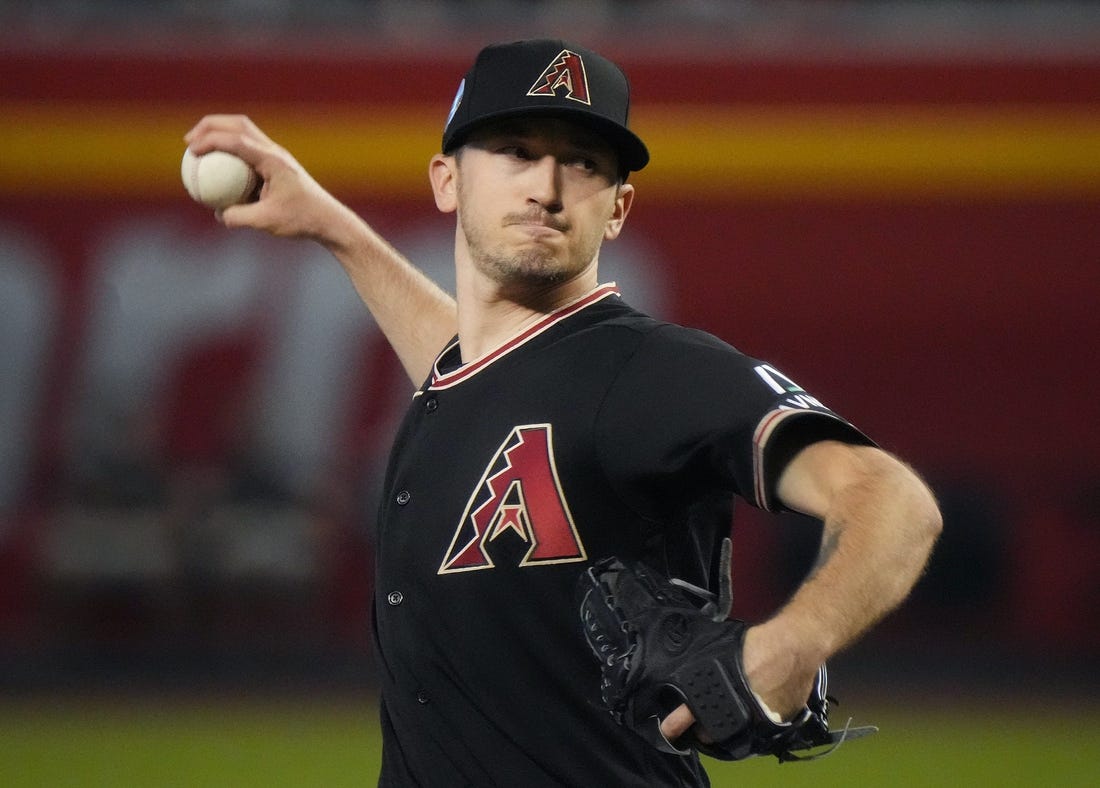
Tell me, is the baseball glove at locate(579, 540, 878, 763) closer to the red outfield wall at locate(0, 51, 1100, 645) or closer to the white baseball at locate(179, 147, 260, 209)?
the white baseball at locate(179, 147, 260, 209)

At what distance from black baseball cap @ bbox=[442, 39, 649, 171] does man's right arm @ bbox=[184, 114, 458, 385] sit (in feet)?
2.57

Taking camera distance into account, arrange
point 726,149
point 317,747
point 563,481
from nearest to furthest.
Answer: point 563,481 < point 317,747 < point 726,149

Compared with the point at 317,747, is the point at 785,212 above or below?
above

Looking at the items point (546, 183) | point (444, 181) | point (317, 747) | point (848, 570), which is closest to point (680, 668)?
point (848, 570)

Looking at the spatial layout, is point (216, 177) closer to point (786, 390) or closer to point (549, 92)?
point (549, 92)

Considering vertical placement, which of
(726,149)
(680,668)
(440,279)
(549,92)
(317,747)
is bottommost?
(317,747)

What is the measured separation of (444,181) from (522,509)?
897 mm

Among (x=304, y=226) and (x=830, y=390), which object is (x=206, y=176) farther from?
(x=830, y=390)

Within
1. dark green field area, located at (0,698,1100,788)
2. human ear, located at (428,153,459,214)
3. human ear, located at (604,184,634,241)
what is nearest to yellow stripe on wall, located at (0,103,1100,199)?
dark green field area, located at (0,698,1100,788)

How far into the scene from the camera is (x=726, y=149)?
1155 cm

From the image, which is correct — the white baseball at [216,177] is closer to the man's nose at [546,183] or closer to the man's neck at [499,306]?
the man's neck at [499,306]

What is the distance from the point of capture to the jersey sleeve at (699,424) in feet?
7.45

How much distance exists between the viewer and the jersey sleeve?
2.27 meters

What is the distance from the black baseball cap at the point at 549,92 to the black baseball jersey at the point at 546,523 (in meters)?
0.32
